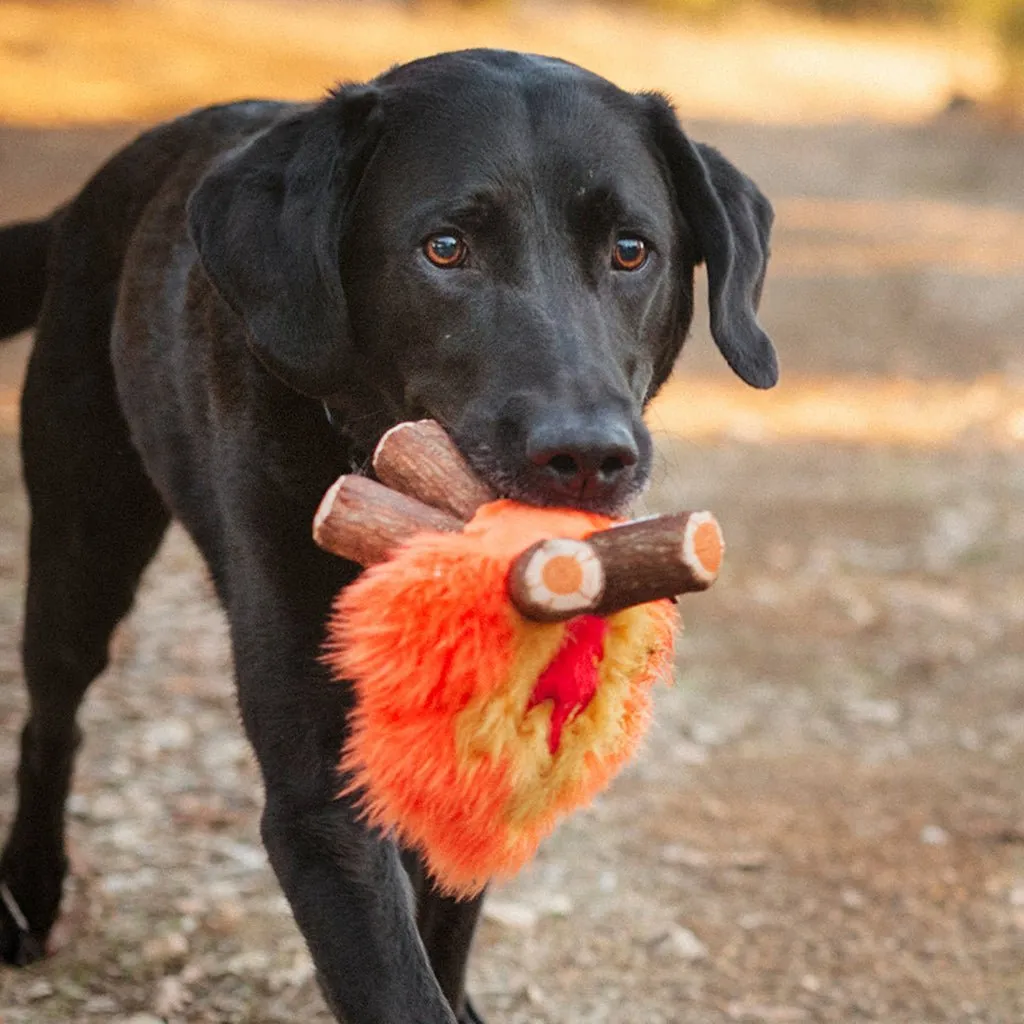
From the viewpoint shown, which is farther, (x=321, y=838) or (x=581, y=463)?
(x=321, y=838)

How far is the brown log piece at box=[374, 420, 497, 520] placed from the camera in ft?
7.47

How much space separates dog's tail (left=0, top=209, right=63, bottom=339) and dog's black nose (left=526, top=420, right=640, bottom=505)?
1.92 metres

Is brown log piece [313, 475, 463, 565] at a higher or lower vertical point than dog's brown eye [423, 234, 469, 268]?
lower

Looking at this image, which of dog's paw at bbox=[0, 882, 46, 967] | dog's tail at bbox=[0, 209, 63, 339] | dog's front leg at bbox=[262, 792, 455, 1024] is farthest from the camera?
dog's tail at bbox=[0, 209, 63, 339]

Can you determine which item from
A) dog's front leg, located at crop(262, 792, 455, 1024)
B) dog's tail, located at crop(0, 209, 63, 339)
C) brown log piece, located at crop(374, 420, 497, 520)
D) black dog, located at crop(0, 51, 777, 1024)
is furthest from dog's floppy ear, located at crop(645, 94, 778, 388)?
dog's tail, located at crop(0, 209, 63, 339)

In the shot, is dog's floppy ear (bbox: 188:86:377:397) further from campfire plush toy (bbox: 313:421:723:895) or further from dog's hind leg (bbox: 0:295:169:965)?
dog's hind leg (bbox: 0:295:169:965)

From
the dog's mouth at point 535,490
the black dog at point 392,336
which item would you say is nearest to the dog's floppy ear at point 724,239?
the black dog at point 392,336

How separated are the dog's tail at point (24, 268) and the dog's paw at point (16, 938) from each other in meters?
1.34

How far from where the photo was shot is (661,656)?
2.29 m

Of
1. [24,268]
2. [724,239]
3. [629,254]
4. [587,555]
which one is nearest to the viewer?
[587,555]

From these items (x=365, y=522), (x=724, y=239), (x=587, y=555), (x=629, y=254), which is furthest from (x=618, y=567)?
(x=724, y=239)

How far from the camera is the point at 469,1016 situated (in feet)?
10.8

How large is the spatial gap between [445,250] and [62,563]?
1.31m

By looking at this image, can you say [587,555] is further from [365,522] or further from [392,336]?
[392,336]
